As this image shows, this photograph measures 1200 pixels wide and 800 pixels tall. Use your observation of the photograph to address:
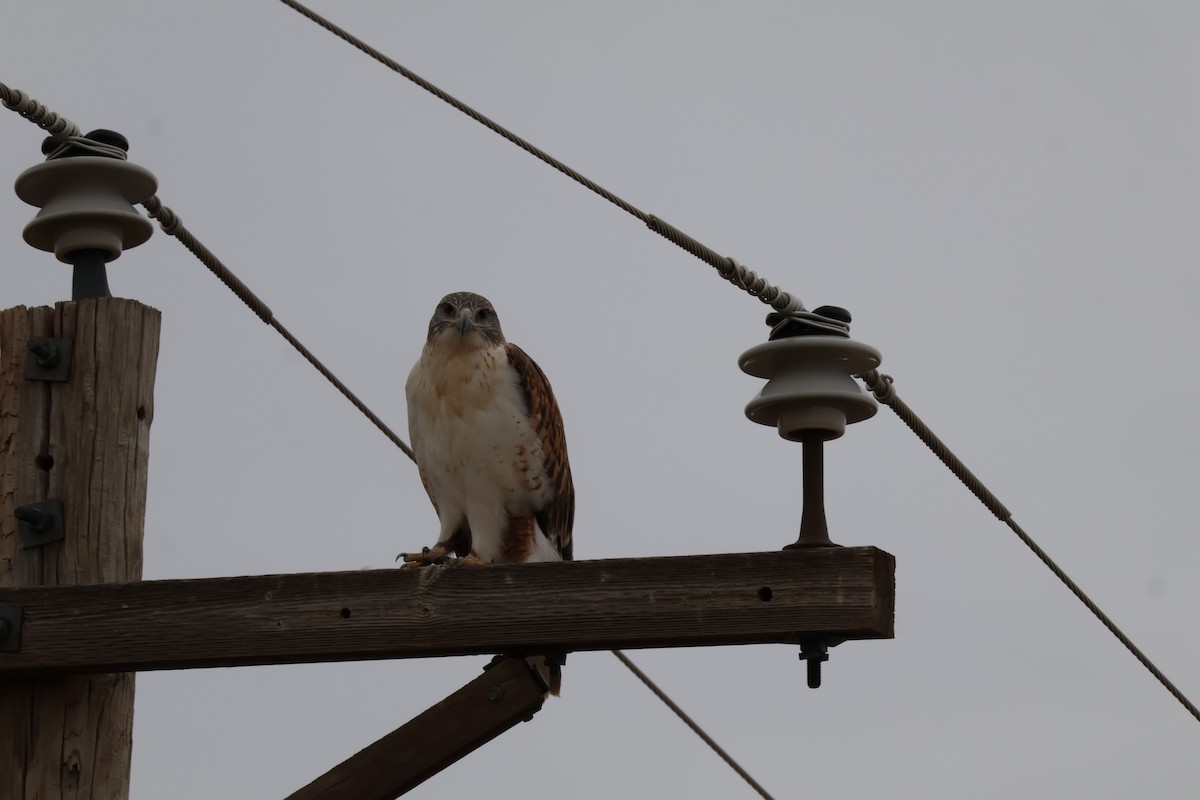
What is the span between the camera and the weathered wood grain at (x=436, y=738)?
13.7ft

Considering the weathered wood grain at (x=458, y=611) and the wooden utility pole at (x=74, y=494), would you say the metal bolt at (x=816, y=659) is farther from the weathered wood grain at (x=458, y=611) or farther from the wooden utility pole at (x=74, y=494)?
the wooden utility pole at (x=74, y=494)

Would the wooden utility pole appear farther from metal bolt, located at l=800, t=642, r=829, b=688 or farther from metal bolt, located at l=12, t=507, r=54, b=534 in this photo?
metal bolt, located at l=800, t=642, r=829, b=688

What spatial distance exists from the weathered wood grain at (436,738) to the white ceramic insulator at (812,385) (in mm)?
856

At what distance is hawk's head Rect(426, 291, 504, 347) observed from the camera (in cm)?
559

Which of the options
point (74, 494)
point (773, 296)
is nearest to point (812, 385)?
point (773, 296)

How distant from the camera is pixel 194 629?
4.37 meters

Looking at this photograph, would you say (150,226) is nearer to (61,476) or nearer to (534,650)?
(61,476)

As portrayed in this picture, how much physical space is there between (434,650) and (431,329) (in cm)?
161

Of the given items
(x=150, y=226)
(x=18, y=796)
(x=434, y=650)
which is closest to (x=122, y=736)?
(x=18, y=796)

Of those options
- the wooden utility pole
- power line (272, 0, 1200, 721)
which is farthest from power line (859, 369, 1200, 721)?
→ the wooden utility pole

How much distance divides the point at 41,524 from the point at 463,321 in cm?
150

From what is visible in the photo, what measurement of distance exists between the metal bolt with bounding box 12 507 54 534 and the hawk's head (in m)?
1.44

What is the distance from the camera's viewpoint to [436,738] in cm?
420

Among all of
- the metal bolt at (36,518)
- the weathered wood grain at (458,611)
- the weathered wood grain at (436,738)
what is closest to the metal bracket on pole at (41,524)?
the metal bolt at (36,518)
